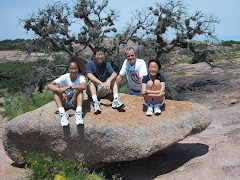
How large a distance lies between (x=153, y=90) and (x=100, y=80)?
42.2 inches

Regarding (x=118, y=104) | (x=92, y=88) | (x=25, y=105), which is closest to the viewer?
(x=118, y=104)

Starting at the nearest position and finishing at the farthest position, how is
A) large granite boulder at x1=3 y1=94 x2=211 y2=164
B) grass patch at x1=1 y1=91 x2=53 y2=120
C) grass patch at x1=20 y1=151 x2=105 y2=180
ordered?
large granite boulder at x1=3 y1=94 x2=211 y2=164, grass patch at x1=20 y1=151 x2=105 y2=180, grass patch at x1=1 y1=91 x2=53 y2=120

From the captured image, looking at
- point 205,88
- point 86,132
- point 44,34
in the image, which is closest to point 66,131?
point 86,132

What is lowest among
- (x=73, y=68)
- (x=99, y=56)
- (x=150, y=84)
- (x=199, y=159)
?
(x=199, y=159)

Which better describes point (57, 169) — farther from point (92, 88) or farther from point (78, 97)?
point (92, 88)

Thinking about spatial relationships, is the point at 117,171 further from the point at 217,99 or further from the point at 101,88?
the point at 217,99

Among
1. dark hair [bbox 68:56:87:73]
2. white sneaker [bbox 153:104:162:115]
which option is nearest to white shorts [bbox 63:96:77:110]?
dark hair [bbox 68:56:87:73]

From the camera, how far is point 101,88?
4.73 metres

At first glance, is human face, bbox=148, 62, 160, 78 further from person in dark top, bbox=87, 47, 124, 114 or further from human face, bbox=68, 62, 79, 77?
human face, bbox=68, 62, 79, 77

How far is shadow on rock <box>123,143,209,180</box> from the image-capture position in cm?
459

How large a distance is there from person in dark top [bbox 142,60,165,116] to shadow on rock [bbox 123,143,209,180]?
3.67 feet

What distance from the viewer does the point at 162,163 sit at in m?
4.93

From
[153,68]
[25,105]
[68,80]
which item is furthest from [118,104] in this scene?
[25,105]

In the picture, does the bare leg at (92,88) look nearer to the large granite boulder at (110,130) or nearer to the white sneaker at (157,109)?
the large granite boulder at (110,130)
